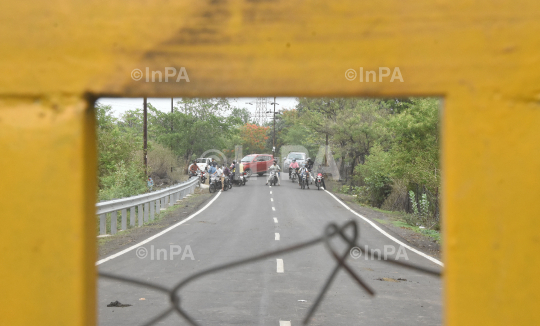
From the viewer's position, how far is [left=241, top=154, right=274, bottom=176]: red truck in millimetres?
38344

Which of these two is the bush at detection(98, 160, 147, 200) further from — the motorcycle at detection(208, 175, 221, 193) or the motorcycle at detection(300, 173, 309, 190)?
the motorcycle at detection(300, 173, 309, 190)

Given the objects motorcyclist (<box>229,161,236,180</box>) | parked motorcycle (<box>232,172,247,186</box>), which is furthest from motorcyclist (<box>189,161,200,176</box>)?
parked motorcycle (<box>232,172,247,186</box>)

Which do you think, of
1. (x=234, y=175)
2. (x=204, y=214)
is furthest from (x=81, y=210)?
(x=234, y=175)

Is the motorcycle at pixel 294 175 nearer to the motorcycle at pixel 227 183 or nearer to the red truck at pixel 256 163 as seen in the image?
the red truck at pixel 256 163

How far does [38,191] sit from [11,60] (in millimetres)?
343

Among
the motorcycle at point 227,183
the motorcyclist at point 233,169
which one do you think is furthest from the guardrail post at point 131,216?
the motorcyclist at point 233,169

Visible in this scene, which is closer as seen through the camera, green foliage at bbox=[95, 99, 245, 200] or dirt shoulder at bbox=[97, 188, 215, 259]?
dirt shoulder at bbox=[97, 188, 215, 259]

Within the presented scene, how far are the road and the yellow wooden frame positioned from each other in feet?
16.6

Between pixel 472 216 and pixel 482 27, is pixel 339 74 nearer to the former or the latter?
pixel 482 27

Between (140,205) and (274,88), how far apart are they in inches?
627

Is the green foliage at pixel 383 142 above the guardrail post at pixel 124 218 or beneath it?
above

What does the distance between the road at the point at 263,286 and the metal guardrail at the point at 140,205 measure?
153 centimetres

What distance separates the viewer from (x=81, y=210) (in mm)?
1239

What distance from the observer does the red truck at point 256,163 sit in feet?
126
